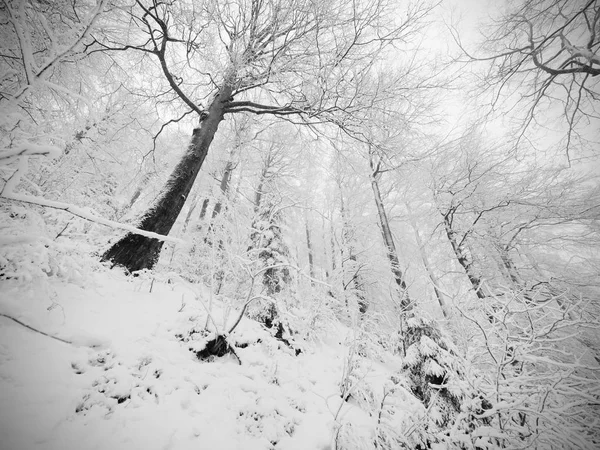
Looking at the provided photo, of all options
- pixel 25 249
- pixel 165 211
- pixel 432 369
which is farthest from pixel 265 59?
pixel 432 369

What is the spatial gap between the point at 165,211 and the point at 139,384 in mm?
2413

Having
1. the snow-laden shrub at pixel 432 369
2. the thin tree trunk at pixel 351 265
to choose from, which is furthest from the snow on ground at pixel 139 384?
the thin tree trunk at pixel 351 265

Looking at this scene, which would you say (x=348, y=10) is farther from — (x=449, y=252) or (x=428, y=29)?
(x=449, y=252)

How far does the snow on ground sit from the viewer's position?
1292mm

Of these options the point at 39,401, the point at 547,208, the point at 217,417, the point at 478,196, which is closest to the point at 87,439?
the point at 39,401

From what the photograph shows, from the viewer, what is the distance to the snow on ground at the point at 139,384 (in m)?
1.29

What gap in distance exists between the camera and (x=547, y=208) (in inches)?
188

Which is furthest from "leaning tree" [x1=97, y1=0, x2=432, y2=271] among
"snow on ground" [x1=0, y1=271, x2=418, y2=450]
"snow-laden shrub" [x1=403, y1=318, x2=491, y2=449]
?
"snow-laden shrub" [x1=403, y1=318, x2=491, y2=449]

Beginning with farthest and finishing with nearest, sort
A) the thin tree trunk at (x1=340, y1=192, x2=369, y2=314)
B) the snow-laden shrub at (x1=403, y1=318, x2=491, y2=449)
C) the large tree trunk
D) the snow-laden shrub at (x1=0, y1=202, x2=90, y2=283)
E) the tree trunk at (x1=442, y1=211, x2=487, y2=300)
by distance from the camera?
1. the thin tree trunk at (x1=340, y1=192, x2=369, y2=314)
2. the tree trunk at (x1=442, y1=211, x2=487, y2=300)
3. the large tree trunk
4. the snow-laden shrub at (x1=403, y1=318, x2=491, y2=449)
5. the snow-laden shrub at (x1=0, y1=202, x2=90, y2=283)

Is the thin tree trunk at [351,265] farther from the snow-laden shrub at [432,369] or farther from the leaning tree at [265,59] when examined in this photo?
the leaning tree at [265,59]

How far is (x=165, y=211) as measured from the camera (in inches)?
137

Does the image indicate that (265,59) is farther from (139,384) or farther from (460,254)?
(460,254)

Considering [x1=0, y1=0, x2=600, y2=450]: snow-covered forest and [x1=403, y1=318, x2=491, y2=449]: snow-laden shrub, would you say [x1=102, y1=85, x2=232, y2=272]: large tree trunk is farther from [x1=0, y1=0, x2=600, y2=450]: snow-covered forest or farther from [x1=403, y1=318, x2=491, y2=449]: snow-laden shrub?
[x1=403, y1=318, x2=491, y2=449]: snow-laden shrub

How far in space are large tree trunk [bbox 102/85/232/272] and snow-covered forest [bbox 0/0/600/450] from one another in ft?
0.11
